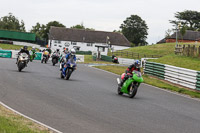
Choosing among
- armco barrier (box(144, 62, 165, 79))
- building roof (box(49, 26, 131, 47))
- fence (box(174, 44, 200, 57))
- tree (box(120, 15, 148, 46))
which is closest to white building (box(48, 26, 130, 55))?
building roof (box(49, 26, 131, 47))

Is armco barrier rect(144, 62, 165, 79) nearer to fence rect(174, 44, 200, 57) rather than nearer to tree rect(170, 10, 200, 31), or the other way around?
fence rect(174, 44, 200, 57)

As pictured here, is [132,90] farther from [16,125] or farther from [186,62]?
[186,62]

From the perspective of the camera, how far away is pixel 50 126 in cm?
832

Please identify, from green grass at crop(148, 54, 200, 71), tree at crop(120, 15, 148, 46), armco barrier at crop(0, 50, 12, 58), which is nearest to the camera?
green grass at crop(148, 54, 200, 71)

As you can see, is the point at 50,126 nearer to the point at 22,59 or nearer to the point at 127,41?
the point at 22,59

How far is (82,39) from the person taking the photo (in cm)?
12112

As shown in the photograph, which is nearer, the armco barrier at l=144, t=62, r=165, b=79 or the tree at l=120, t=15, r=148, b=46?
the armco barrier at l=144, t=62, r=165, b=79

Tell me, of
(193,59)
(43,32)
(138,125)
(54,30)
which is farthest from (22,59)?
(43,32)

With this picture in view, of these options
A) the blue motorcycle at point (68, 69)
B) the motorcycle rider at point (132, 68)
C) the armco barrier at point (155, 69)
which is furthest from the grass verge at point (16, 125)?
the armco barrier at point (155, 69)

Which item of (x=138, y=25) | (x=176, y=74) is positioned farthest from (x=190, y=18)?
(x=176, y=74)

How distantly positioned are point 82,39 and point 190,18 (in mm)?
34163

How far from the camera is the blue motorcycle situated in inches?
792

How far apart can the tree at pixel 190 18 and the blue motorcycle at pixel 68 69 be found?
10559 centimetres

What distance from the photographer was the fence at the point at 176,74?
833 inches
